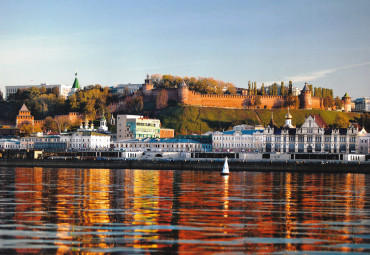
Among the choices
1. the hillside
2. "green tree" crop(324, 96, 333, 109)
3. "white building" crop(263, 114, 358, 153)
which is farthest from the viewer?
"green tree" crop(324, 96, 333, 109)

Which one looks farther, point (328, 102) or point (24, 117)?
point (328, 102)

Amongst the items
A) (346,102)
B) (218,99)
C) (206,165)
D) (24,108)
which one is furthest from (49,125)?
(346,102)

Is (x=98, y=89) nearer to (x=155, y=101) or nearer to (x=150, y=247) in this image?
(x=155, y=101)

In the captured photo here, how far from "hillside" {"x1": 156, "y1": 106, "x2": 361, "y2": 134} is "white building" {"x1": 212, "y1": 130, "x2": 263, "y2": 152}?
2431 cm

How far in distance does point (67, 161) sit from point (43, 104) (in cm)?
7328

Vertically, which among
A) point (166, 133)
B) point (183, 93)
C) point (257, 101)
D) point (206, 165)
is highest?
point (183, 93)

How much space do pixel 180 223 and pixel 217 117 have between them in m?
124

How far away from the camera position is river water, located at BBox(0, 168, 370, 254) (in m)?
20.0

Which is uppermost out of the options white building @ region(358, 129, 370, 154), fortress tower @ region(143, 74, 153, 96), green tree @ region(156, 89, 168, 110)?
fortress tower @ region(143, 74, 153, 96)

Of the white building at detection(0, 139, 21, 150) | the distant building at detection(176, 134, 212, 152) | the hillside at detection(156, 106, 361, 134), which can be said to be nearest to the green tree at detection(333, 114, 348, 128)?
the hillside at detection(156, 106, 361, 134)

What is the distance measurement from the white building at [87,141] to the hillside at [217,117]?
22.1m

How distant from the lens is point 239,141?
112 metres

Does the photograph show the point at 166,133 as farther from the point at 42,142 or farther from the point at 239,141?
the point at 239,141

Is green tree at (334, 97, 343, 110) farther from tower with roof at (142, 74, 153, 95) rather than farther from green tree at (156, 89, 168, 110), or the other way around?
tower with roof at (142, 74, 153, 95)
